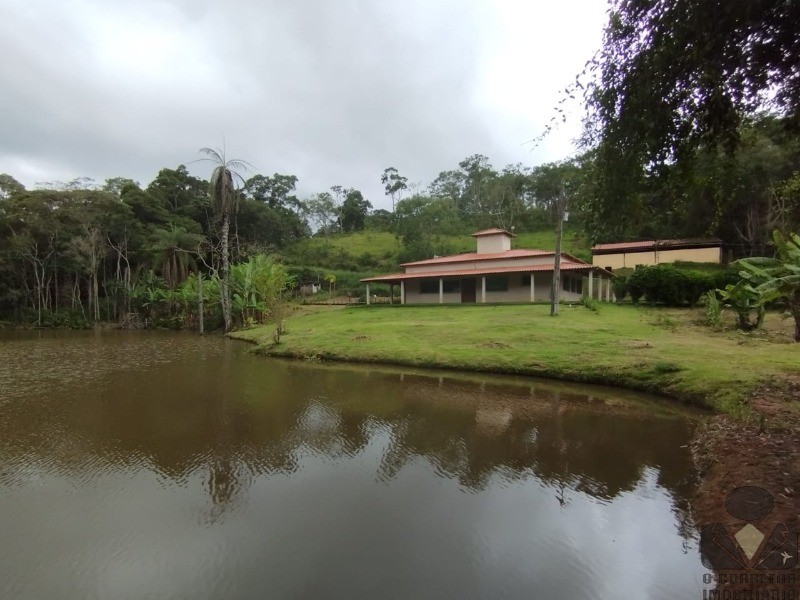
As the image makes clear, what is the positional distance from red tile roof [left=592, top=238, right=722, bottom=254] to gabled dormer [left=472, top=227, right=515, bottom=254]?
14.5 m

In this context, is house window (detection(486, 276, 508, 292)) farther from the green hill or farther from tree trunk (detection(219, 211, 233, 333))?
the green hill

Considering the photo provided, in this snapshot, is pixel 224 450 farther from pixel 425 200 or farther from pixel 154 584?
pixel 425 200

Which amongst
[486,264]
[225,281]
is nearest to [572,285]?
[486,264]

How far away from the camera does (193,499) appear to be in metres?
5.19

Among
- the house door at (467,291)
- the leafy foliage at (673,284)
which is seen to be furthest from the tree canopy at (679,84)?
the house door at (467,291)

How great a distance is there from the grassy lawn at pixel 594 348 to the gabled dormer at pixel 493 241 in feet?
37.8

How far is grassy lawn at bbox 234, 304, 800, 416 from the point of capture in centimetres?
1005

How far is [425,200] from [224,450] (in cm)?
4736

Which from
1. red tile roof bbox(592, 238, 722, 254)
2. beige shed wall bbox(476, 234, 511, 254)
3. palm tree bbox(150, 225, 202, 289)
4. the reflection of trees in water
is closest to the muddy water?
the reflection of trees in water

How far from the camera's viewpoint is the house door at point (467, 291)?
108 ft

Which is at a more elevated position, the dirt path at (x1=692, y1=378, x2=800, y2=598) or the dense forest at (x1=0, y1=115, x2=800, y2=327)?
the dense forest at (x1=0, y1=115, x2=800, y2=327)

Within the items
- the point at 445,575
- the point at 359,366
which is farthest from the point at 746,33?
the point at 359,366

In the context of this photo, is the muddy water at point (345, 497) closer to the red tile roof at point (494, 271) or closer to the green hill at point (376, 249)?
the red tile roof at point (494, 271)

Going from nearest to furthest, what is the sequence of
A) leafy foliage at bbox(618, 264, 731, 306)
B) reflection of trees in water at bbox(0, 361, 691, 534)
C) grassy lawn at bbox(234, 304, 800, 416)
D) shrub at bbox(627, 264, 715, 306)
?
reflection of trees in water at bbox(0, 361, 691, 534)
grassy lawn at bbox(234, 304, 800, 416)
leafy foliage at bbox(618, 264, 731, 306)
shrub at bbox(627, 264, 715, 306)
